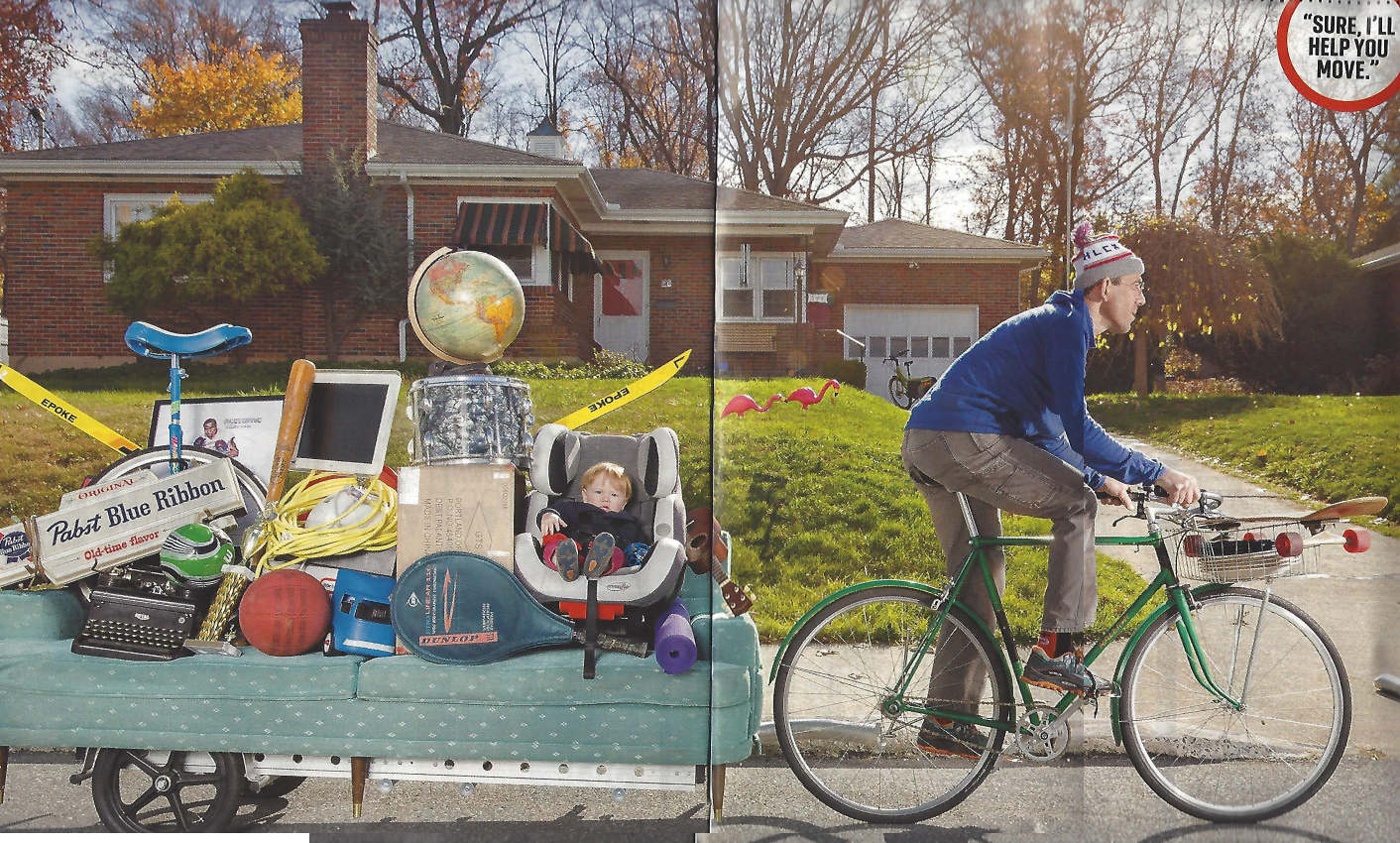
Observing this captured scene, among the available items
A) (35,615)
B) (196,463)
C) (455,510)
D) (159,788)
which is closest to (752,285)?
(455,510)

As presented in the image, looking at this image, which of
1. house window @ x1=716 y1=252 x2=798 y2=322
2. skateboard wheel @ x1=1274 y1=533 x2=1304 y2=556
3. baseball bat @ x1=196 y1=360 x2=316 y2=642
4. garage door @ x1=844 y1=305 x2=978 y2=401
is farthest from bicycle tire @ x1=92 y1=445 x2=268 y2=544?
skateboard wheel @ x1=1274 y1=533 x2=1304 y2=556

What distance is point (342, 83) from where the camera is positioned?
3996mm

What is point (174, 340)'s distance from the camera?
3.39 metres

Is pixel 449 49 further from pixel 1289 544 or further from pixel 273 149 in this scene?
pixel 1289 544

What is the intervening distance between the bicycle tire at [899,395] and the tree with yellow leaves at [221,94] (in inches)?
102

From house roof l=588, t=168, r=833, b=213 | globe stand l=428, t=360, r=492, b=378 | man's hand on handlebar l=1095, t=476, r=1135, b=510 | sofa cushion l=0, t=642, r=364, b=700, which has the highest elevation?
house roof l=588, t=168, r=833, b=213

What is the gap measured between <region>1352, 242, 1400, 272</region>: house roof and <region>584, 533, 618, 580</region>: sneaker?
2.62 metres

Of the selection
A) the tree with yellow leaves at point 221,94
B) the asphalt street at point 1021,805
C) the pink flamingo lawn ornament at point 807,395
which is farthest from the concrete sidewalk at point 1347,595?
the tree with yellow leaves at point 221,94

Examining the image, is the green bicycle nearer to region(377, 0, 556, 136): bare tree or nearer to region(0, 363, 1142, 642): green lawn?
region(0, 363, 1142, 642): green lawn

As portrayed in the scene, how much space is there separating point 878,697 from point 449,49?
3.10 m

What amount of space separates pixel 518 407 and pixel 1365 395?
8.94ft

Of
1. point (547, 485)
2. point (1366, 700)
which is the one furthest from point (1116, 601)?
point (547, 485)

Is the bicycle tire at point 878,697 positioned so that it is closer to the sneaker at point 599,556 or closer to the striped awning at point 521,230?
the sneaker at point 599,556

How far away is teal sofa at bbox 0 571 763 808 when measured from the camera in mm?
2754
